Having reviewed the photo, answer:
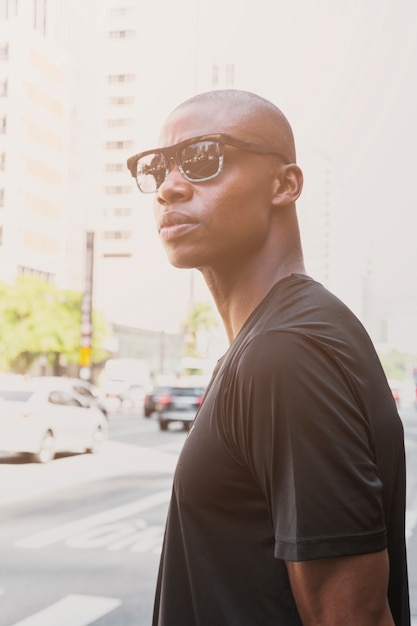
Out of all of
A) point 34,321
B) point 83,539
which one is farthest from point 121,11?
point 83,539

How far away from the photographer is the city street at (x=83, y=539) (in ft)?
19.3

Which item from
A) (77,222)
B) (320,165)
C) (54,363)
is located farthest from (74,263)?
(320,165)

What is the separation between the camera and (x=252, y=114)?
4.80ft

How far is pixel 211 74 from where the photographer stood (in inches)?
4747

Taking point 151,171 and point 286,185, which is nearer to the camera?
point 286,185

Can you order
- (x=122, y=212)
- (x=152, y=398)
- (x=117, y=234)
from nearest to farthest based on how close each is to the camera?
(x=152, y=398), (x=117, y=234), (x=122, y=212)

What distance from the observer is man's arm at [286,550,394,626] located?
1124mm

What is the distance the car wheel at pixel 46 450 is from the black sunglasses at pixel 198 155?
1469 centimetres

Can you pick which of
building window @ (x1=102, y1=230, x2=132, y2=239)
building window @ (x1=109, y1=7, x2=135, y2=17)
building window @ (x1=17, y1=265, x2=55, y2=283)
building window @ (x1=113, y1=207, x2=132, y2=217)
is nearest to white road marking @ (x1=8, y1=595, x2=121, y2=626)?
building window @ (x1=17, y1=265, x2=55, y2=283)

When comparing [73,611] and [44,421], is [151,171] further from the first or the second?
[44,421]

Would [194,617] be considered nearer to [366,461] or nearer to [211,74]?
[366,461]

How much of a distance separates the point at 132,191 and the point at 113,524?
102961 mm

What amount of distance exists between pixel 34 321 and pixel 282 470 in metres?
49.2

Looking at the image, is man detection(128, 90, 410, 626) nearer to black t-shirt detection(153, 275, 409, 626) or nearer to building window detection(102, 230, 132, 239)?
black t-shirt detection(153, 275, 409, 626)
